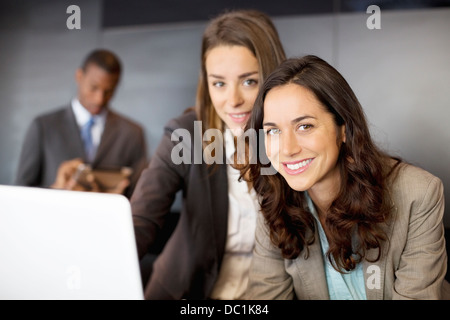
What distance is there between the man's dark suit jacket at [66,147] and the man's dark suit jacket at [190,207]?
1.60m

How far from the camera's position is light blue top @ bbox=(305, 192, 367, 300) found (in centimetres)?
150

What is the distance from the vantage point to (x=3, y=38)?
12.7ft

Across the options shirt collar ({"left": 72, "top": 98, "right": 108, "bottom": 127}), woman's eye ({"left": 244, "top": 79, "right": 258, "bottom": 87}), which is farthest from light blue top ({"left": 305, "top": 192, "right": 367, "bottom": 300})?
shirt collar ({"left": 72, "top": 98, "right": 108, "bottom": 127})

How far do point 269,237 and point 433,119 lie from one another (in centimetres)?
117

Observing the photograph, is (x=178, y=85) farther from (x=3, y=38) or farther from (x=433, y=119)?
(x=433, y=119)

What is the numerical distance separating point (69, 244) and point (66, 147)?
2396 mm

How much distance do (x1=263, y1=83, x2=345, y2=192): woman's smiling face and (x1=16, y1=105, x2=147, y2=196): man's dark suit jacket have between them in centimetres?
214

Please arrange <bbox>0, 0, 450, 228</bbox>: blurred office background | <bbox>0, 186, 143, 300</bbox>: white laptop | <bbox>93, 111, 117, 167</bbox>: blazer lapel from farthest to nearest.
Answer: <bbox>93, 111, 117, 167</bbox>: blazer lapel → <bbox>0, 0, 450, 228</bbox>: blurred office background → <bbox>0, 186, 143, 300</bbox>: white laptop

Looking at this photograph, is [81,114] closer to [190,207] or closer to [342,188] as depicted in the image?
[190,207]

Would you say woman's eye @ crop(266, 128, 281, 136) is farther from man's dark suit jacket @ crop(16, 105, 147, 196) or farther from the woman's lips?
man's dark suit jacket @ crop(16, 105, 147, 196)

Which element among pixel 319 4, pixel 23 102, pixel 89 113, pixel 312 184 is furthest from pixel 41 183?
pixel 312 184

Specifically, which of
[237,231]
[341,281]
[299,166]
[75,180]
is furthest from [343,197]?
[75,180]

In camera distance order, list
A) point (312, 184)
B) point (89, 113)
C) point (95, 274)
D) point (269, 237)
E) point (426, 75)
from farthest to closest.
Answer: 1. point (89, 113)
2. point (426, 75)
3. point (269, 237)
4. point (312, 184)
5. point (95, 274)

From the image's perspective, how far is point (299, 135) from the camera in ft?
4.64
